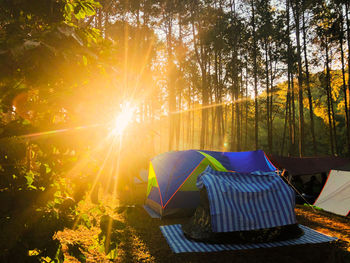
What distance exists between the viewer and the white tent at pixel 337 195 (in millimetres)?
8180

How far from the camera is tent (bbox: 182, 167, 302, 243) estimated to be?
5.05 m

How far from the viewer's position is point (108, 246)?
168 cm

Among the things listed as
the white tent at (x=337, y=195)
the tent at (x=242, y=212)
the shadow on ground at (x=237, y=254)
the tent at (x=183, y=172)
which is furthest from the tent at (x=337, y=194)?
the tent at (x=242, y=212)

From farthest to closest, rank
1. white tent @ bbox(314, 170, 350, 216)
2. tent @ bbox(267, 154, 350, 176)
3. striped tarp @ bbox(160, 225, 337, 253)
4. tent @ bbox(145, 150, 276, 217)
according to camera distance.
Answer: tent @ bbox(267, 154, 350, 176) < white tent @ bbox(314, 170, 350, 216) < tent @ bbox(145, 150, 276, 217) < striped tarp @ bbox(160, 225, 337, 253)

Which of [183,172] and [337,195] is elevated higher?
[183,172]

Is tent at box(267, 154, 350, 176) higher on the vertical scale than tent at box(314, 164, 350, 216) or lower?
higher

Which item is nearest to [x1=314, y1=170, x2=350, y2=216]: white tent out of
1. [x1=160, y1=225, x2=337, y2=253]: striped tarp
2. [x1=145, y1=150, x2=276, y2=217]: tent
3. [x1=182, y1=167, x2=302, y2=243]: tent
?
[x1=145, y1=150, x2=276, y2=217]: tent

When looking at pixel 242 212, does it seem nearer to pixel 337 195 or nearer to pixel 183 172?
pixel 183 172

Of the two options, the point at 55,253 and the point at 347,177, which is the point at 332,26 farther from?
the point at 55,253

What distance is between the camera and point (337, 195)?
8.59 meters

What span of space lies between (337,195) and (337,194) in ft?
0.12

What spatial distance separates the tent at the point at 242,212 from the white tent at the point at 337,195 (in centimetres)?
376

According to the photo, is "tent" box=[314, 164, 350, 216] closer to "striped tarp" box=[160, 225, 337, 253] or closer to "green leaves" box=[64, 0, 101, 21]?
"striped tarp" box=[160, 225, 337, 253]

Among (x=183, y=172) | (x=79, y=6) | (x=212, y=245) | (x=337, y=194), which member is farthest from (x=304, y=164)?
(x=79, y=6)
